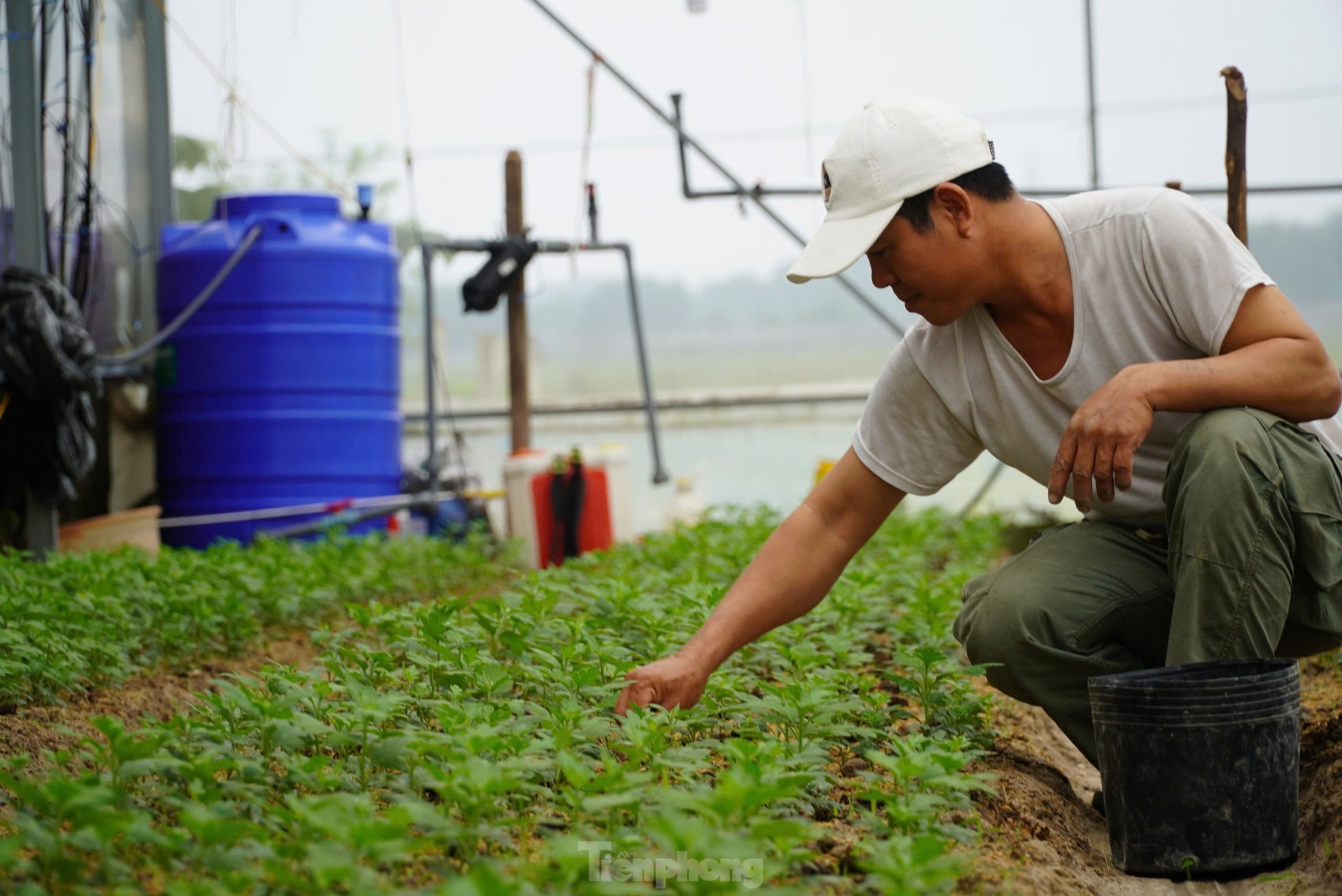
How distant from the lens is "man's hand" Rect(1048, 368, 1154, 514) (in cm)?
209

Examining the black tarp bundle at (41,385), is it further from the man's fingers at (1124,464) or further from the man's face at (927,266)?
the man's fingers at (1124,464)

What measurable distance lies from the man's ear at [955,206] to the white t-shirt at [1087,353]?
0.79ft

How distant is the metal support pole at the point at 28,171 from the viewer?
16.0ft

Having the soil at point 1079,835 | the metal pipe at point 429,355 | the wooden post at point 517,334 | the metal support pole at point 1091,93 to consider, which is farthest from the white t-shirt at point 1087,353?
the wooden post at point 517,334

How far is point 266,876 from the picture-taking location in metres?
1.48

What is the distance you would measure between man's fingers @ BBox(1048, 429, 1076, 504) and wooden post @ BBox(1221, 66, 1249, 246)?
1790mm

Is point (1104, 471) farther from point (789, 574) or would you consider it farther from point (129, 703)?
point (129, 703)

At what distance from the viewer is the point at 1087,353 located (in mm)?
2371

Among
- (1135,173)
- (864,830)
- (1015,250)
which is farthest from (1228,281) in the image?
(1135,173)

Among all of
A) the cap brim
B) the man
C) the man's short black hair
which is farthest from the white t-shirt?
the cap brim

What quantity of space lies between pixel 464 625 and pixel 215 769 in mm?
1085

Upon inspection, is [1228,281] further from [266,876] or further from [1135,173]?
[1135,173]

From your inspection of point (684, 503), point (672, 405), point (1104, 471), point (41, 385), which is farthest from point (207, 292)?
point (1104, 471)

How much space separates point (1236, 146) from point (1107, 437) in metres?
1.92
